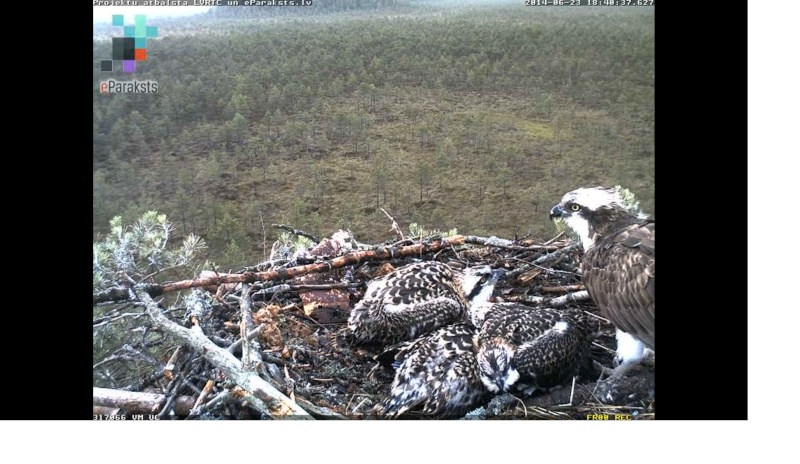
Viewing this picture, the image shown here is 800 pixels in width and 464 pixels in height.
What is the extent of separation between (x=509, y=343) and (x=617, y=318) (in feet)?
2.83

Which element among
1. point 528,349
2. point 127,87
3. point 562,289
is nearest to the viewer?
point 528,349

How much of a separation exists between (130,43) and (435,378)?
3.59 meters

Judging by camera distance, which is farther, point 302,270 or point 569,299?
point 302,270

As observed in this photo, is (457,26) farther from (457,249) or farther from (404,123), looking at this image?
(457,249)

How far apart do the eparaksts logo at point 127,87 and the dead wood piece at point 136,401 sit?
2362 millimetres

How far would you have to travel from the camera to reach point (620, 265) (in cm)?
600

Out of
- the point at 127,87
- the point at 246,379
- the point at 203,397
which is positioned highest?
the point at 127,87

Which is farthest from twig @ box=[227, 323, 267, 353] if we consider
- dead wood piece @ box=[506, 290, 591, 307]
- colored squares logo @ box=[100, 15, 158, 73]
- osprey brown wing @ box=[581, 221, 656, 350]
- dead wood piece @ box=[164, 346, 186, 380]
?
osprey brown wing @ box=[581, 221, 656, 350]

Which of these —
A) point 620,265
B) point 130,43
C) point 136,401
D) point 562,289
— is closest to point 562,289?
point 562,289

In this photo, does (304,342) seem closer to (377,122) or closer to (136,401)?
(136,401)

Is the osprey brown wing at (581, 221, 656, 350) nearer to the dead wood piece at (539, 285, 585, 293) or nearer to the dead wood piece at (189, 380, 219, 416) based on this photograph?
the dead wood piece at (539, 285, 585, 293)

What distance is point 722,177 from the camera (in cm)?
625

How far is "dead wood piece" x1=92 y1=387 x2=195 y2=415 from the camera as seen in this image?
6113 mm

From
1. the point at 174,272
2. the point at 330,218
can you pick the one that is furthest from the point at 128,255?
the point at 330,218
